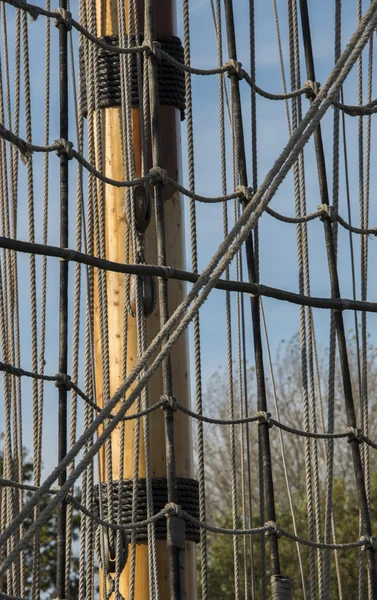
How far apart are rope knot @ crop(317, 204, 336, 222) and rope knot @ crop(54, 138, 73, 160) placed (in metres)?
0.71

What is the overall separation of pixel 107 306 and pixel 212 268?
121 centimetres

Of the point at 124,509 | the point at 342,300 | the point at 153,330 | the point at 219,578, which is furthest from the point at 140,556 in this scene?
the point at 219,578

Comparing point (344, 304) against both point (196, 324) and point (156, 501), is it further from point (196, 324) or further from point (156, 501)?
point (156, 501)

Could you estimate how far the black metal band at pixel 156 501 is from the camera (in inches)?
109

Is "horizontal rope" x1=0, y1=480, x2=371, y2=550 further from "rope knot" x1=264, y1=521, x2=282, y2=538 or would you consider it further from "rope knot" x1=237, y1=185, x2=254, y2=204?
"rope knot" x1=237, y1=185, x2=254, y2=204

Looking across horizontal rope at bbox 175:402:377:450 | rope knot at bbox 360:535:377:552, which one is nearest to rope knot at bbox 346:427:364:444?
horizontal rope at bbox 175:402:377:450

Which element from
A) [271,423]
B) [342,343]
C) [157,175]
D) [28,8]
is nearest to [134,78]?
[157,175]

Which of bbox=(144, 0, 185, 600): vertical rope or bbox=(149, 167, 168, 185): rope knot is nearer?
bbox=(144, 0, 185, 600): vertical rope

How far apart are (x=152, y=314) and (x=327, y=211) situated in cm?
53

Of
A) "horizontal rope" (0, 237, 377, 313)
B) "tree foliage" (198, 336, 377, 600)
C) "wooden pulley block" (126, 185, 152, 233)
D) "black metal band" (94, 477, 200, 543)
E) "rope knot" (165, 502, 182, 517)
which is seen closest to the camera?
"horizontal rope" (0, 237, 377, 313)

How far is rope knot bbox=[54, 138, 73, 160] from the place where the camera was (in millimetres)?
2576

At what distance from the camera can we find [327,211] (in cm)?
292

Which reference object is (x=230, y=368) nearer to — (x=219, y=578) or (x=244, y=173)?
(x=244, y=173)

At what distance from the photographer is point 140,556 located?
284 centimetres
